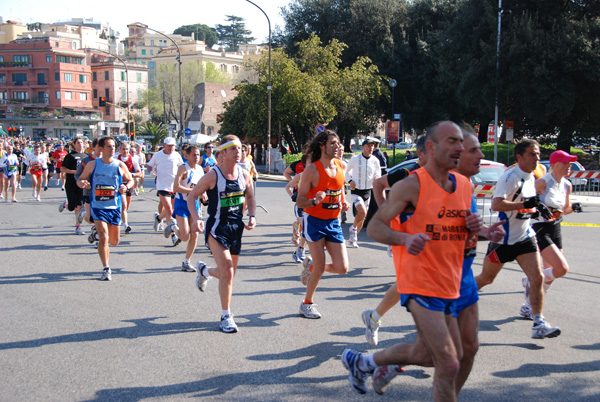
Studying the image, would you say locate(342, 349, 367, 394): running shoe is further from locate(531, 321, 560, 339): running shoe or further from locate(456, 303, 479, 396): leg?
locate(531, 321, 560, 339): running shoe

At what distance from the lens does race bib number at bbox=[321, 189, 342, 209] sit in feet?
20.3

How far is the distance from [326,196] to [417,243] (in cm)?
295

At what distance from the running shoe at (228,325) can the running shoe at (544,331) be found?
2811 millimetres

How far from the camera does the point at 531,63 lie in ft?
92.6

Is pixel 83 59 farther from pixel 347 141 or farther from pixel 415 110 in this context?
pixel 415 110

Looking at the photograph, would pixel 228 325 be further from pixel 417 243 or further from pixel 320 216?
pixel 417 243

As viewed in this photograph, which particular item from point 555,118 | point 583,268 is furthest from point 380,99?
point 583,268

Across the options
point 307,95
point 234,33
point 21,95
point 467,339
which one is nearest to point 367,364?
point 467,339

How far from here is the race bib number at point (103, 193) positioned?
8.03 meters

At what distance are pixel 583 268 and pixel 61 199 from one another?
16.4 m

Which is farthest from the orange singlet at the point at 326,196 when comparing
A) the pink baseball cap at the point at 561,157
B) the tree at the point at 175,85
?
the tree at the point at 175,85

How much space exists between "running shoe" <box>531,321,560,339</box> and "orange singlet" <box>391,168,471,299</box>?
2.36 meters

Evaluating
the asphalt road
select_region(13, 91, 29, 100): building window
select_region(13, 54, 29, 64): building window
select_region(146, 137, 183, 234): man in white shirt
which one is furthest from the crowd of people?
select_region(13, 91, 29, 100): building window

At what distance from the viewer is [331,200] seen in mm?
6227
